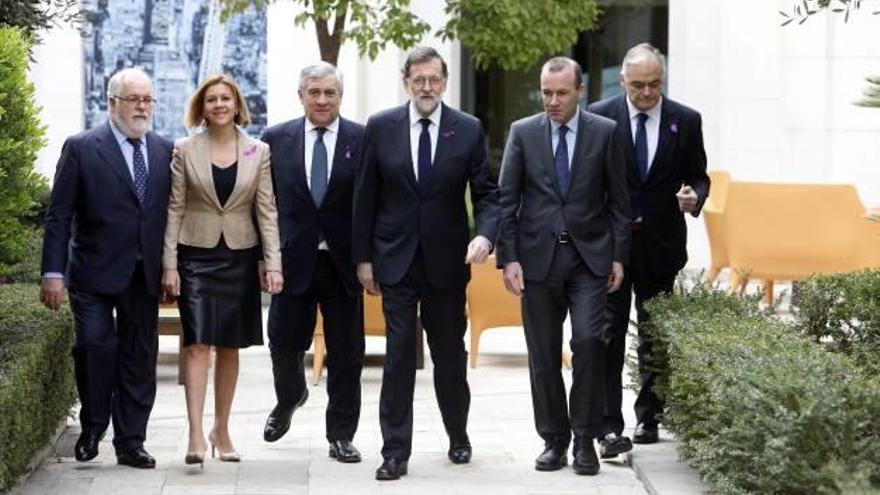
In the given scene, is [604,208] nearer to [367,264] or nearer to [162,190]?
[367,264]

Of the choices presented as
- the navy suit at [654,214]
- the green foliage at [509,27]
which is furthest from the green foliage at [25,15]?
the green foliage at [509,27]

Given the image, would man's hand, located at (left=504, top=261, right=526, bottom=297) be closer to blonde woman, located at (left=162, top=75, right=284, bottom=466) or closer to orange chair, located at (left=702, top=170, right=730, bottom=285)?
blonde woman, located at (left=162, top=75, right=284, bottom=466)

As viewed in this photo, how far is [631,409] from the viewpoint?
11.7 metres

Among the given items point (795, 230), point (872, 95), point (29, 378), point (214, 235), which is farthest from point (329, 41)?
point (29, 378)

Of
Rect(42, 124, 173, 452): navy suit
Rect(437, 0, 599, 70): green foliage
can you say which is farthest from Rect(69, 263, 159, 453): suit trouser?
Rect(437, 0, 599, 70): green foliage

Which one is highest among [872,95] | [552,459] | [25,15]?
[25,15]

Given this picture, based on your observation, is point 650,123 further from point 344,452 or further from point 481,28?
point 481,28

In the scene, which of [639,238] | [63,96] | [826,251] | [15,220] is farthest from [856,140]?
[15,220]

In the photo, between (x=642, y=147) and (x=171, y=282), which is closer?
(x=171, y=282)

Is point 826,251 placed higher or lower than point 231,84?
lower

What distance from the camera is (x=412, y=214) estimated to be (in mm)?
9164

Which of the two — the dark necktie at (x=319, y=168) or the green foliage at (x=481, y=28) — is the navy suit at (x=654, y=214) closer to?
the dark necktie at (x=319, y=168)

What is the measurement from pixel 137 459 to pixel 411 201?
170 cm

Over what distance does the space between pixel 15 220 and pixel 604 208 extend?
8.98ft
